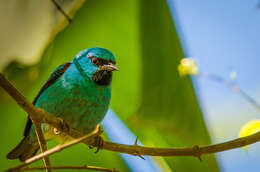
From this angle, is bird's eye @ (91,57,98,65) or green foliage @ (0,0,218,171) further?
green foliage @ (0,0,218,171)

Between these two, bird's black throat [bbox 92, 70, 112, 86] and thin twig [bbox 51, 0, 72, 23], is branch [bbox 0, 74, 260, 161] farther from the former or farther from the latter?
thin twig [bbox 51, 0, 72, 23]

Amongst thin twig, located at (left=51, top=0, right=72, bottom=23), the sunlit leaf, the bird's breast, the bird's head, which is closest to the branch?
the sunlit leaf

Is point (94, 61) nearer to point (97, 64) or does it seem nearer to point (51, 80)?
point (97, 64)

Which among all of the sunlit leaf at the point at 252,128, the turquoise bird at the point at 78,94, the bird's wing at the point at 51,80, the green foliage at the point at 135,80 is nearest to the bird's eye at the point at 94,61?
the turquoise bird at the point at 78,94

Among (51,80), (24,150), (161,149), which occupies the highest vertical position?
(51,80)

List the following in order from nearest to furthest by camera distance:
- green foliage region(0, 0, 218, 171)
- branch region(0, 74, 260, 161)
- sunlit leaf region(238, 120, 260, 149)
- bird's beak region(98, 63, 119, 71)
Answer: branch region(0, 74, 260, 161)
sunlit leaf region(238, 120, 260, 149)
bird's beak region(98, 63, 119, 71)
green foliage region(0, 0, 218, 171)

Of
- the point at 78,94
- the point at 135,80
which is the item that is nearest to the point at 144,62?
the point at 135,80

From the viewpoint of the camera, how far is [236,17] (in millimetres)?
1780

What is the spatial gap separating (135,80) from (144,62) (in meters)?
0.11

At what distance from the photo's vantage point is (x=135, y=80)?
167 centimetres

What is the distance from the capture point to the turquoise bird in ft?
4.16

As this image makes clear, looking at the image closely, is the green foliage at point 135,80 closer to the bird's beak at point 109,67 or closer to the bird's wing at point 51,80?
the bird's wing at point 51,80

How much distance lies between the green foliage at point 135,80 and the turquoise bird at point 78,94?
6.5 inches

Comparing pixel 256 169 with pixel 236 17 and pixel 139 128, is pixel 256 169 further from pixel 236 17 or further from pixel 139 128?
pixel 236 17
